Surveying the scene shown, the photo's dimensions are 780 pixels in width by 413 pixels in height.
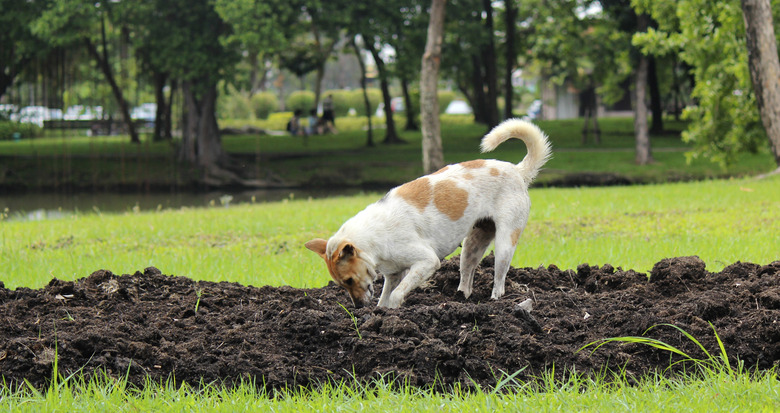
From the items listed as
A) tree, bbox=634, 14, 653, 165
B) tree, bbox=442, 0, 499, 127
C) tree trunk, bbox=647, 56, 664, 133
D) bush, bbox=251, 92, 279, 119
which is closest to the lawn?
tree, bbox=634, 14, 653, 165

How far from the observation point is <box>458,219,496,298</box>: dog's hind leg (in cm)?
656

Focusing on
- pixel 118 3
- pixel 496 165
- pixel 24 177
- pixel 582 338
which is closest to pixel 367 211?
pixel 496 165

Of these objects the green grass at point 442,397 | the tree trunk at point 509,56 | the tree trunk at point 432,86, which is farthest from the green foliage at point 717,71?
the green grass at point 442,397

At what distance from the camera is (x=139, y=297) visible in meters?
6.54

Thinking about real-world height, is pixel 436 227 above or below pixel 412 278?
above

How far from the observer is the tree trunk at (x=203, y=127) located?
3322cm

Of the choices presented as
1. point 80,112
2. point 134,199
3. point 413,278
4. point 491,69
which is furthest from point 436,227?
point 80,112

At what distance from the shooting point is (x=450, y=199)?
600cm

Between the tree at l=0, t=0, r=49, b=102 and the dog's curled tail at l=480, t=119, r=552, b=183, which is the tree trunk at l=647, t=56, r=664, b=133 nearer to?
the tree at l=0, t=0, r=49, b=102

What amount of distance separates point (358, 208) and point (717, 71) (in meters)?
12.7

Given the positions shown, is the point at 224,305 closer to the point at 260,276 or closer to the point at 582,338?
the point at 260,276

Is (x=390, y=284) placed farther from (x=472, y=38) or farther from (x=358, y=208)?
(x=472, y=38)

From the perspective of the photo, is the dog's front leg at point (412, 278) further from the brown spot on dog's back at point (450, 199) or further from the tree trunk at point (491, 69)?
the tree trunk at point (491, 69)

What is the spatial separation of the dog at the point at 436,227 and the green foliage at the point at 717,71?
54.5 ft
